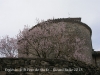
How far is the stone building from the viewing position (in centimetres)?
1469

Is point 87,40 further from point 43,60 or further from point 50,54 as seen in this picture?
point 43,60

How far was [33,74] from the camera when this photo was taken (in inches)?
315

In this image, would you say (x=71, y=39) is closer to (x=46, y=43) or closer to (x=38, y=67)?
(x=46, y=43)

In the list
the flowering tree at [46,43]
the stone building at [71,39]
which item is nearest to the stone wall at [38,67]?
the flowering tree at [46,43]

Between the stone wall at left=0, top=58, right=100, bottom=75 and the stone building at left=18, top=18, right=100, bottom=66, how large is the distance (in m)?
5.65

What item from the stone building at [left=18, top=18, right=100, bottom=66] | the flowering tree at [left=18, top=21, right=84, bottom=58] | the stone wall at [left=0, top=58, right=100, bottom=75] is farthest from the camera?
the stone building at [left=18, top=18, right=100, bottom=66]

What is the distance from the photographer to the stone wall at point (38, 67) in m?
7.91

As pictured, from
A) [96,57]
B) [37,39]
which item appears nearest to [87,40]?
[96,57]

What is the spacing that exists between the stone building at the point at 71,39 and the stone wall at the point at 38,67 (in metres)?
5.65

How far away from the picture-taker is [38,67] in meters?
8.11

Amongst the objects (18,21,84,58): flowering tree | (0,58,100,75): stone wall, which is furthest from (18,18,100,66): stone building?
(0,58,100,75): stone wall

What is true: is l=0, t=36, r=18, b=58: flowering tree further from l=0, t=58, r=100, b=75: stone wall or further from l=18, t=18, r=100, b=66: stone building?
l=0, t=58, r=100, b=75: stone wall

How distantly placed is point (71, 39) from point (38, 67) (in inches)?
334

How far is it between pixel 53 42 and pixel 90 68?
598 centimetres
